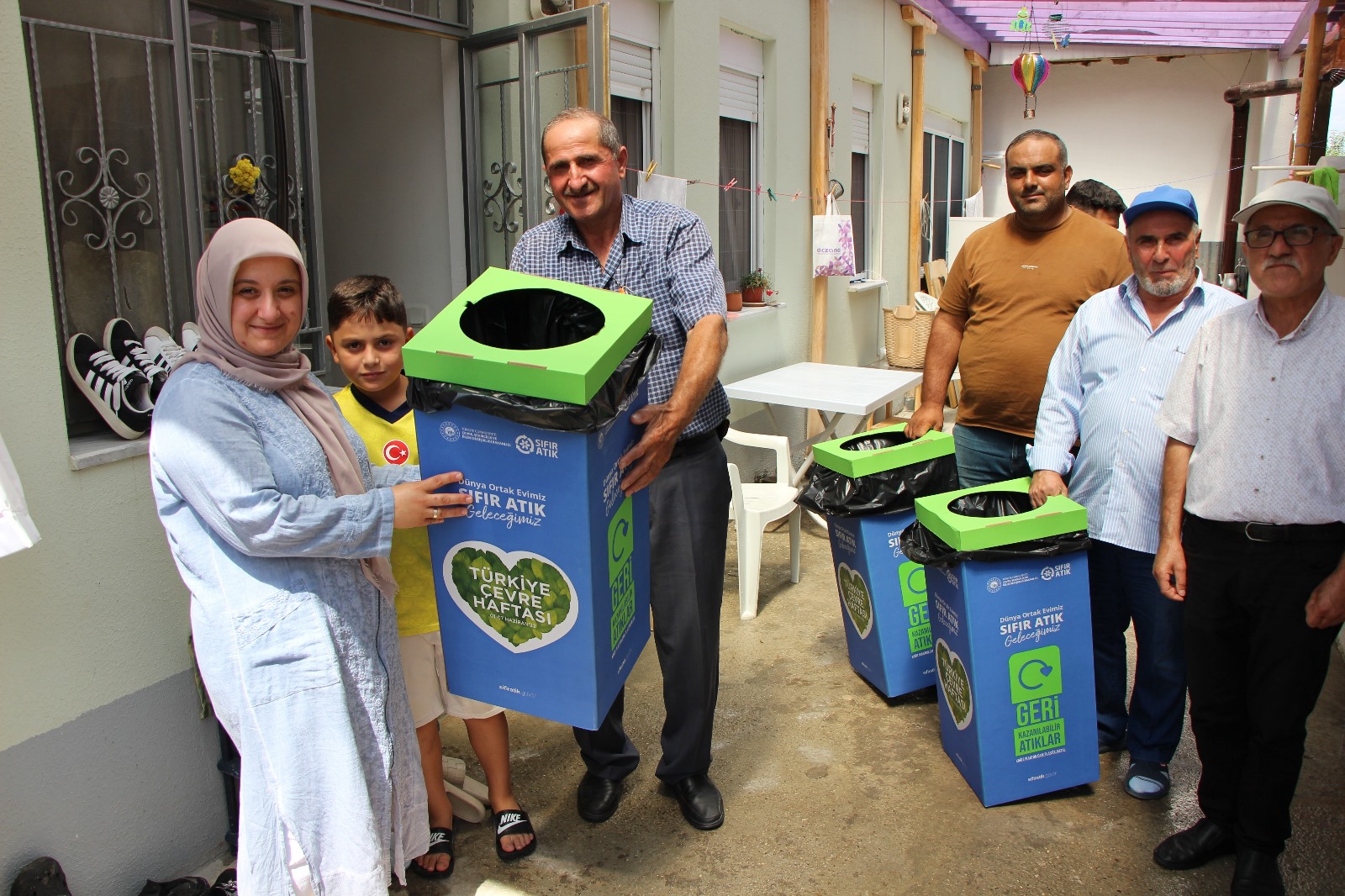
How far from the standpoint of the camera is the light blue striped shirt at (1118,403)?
2.45 m

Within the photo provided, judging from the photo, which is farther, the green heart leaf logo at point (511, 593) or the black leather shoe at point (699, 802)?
the black leather shoe at point (699, 802)

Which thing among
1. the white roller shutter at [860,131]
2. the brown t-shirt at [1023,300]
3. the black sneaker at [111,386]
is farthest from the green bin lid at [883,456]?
the white roller shutter at [860,131]

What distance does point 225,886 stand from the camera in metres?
2.31

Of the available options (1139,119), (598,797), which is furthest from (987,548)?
(1139,119)

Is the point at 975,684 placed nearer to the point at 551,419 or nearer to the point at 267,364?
the point at 551,419

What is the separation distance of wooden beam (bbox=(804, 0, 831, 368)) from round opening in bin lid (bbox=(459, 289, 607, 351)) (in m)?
4.30

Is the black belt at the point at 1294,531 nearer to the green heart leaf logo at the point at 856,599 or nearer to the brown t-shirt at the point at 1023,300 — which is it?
the brown t-shirt at the point at 1023,300

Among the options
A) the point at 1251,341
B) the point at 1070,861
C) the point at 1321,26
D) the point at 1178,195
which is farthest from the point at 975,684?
the point at 1321,26

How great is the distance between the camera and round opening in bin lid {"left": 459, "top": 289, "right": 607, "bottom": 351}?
193cm

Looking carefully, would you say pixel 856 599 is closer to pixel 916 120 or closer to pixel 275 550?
pixel 275 550

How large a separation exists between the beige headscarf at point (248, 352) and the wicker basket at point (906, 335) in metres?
6.20

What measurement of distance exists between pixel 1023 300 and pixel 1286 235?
0.97 meters

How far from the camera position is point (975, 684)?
250cm

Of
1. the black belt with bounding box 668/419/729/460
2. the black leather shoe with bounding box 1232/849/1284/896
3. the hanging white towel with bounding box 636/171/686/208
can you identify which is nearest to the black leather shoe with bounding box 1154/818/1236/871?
the black leather shoe with bounding box 1232/849/1284/896
